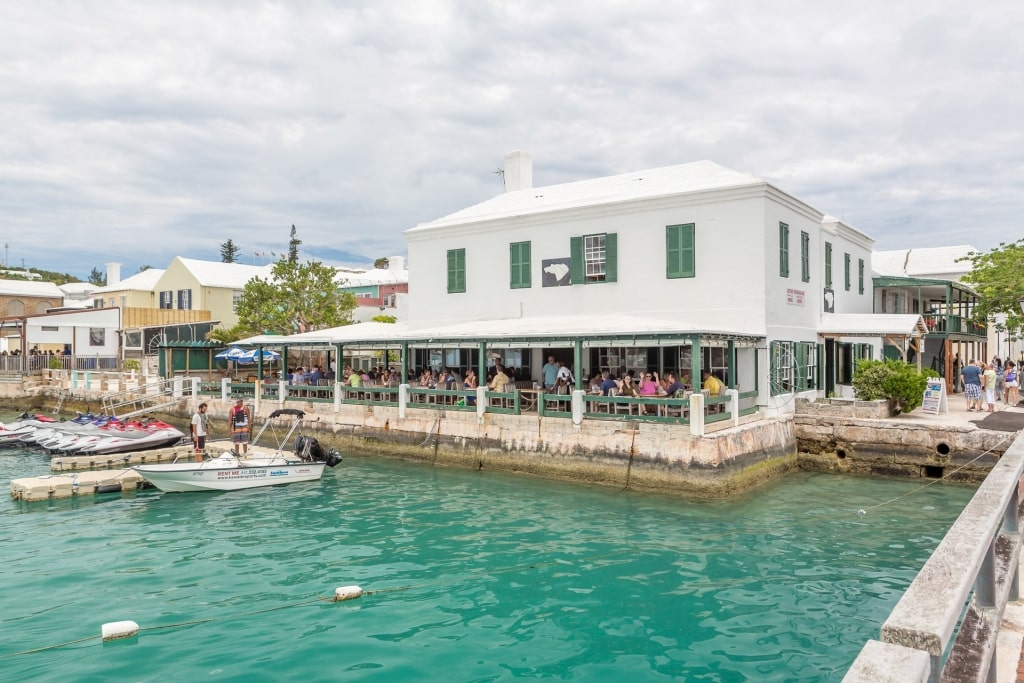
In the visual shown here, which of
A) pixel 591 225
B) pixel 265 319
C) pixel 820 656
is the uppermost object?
pixel 591 225

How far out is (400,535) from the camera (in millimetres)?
13125

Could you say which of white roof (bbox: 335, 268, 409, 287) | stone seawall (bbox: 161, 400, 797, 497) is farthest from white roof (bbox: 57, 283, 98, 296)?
stone seawall (bbox: 161, 400, 797, 497)

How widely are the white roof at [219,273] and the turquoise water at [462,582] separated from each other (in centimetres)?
3414

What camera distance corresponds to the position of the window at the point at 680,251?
20.7m

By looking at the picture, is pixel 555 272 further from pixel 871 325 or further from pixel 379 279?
pixel 379 279

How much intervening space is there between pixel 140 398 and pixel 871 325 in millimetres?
30662

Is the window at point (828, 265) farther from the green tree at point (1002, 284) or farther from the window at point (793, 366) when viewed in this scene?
the green tree at point (1002, 284)

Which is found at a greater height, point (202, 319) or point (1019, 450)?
point (202, 319)

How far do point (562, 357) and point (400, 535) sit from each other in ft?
37.9

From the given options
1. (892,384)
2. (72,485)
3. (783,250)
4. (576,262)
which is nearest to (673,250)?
(783,250)

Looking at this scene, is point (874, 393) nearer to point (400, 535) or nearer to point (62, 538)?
point (400, 535)

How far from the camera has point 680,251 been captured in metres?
20.9

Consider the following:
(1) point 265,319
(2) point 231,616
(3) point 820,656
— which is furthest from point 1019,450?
(1) point 265,319

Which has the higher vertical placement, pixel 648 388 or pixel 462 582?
pixel 648 388
